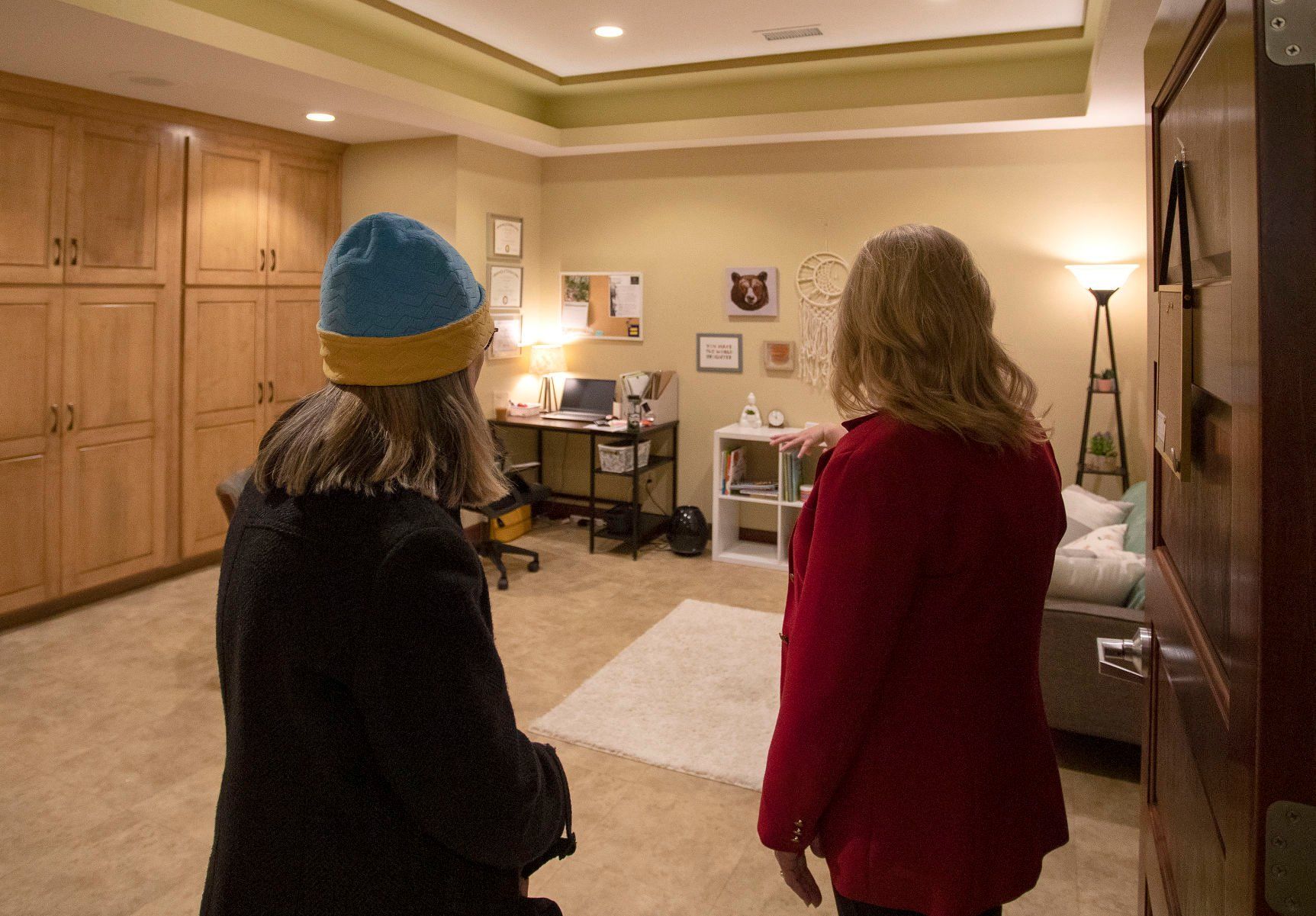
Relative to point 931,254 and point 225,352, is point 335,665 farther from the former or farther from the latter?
point 225,352

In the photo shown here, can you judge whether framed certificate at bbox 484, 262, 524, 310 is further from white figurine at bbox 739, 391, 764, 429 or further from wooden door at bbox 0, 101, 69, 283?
wooden door at bbox 0, 101, 69, 283

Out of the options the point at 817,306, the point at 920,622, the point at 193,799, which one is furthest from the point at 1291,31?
the point at 817,306

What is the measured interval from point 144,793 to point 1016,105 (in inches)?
183

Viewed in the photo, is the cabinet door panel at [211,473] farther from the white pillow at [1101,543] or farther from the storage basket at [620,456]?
the white pillow at [1101,543]

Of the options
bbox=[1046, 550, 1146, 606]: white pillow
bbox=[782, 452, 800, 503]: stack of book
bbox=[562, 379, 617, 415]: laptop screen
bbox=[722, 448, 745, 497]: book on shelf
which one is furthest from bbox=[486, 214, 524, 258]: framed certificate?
bbox=[1046, 550, 1146, 606]: white pillow

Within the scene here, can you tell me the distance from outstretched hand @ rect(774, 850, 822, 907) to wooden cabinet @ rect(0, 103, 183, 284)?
423 centimetres

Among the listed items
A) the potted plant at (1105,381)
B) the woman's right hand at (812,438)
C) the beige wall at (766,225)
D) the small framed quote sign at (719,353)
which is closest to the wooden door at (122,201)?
the beige wall at (766,225)

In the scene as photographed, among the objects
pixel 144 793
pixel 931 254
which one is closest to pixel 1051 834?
pixel 931 254

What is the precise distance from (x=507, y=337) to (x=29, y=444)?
2.61m

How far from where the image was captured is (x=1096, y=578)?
2.98 metres

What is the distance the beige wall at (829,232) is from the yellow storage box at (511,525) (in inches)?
41.4

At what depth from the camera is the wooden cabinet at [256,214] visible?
482 centimetres

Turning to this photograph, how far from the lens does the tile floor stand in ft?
8.05

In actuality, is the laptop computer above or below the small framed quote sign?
below
